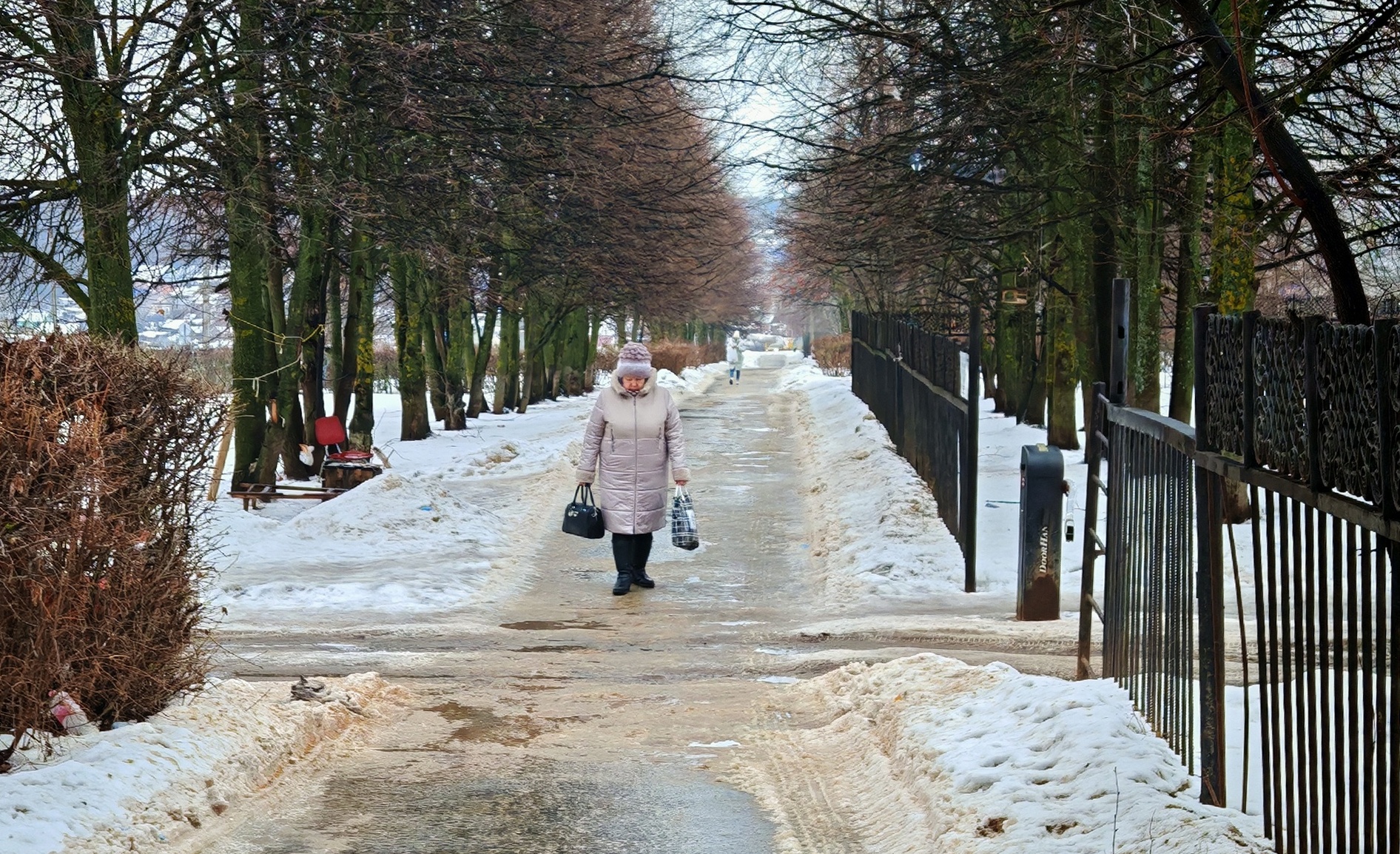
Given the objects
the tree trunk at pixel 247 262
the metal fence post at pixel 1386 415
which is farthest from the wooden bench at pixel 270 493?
the metal fence post at pixel 1386 415

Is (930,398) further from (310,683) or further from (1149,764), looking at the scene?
(1149,764)

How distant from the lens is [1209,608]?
4.51 meters

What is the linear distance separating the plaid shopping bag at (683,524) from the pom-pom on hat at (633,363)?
0.98 meters

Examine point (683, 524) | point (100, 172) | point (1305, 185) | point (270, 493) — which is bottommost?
point (270, 493)

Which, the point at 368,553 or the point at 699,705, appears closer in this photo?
the point at 699,705

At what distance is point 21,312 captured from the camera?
17359mm

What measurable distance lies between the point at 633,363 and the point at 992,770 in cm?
637

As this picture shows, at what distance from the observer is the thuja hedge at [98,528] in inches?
193

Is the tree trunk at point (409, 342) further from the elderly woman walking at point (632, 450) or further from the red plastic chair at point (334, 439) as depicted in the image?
the elderly woman walking at point (632, 450)

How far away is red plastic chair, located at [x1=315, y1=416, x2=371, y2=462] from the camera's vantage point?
18.8 m

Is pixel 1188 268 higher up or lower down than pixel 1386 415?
higher up

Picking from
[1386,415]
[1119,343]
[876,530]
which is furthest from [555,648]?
[1386,415]

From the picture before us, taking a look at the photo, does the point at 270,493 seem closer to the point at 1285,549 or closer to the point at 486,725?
the point at 486,725

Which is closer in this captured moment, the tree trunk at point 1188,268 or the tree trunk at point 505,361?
the tree trunk at point 1188,268
